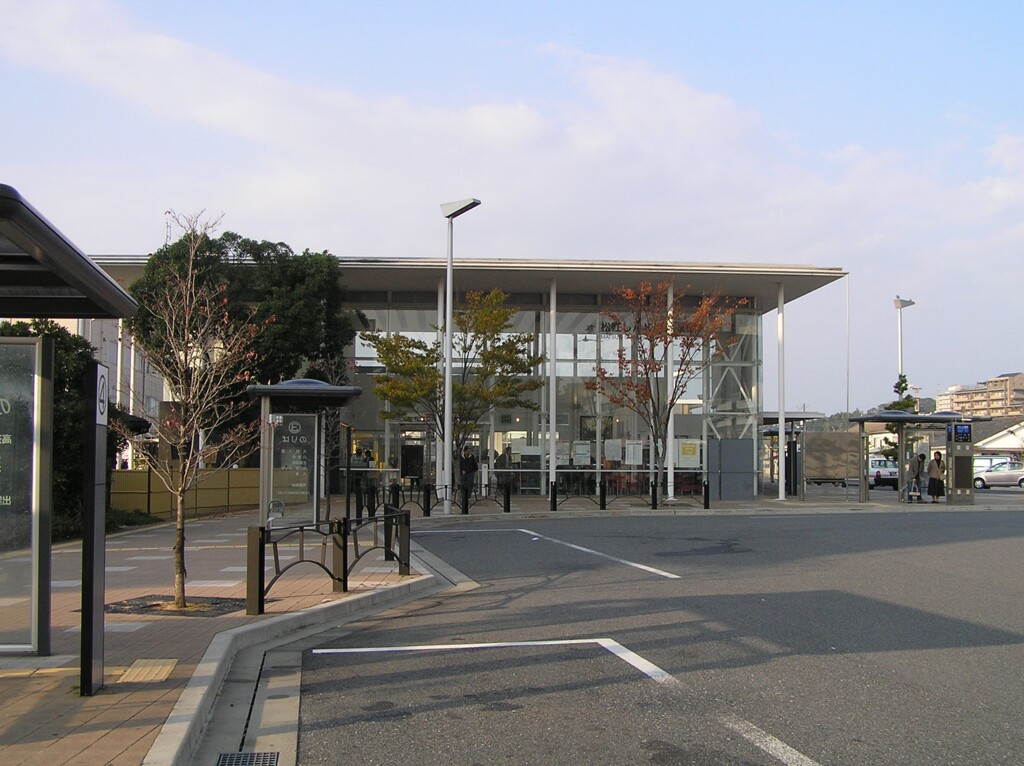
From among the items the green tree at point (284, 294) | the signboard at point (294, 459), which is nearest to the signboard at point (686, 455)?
the green tree at point (284, 294)

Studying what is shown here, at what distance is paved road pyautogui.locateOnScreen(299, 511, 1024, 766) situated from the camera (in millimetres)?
5641

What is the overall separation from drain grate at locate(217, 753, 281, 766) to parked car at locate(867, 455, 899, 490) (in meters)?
51.0

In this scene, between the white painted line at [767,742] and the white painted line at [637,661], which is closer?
the white painted line at [767,742]

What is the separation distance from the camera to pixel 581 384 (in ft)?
113

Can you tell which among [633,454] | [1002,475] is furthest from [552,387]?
[1002,475]

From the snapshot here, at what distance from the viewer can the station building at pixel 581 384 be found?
31953 millimetres

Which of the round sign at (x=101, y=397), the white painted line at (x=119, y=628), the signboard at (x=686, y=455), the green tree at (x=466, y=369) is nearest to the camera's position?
the round sign at (x=101, y=397)

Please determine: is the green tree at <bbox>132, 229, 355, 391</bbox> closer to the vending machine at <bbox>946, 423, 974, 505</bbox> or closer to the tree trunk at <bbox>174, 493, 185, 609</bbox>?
the tree trunk at <bbox>174, 493, 185, 609</bbox>

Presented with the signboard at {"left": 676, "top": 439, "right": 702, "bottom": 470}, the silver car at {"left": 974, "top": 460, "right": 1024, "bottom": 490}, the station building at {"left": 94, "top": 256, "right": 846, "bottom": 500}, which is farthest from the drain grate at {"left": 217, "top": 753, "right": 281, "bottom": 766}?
the silver car at {"left": 974, "top": 460, "right": 1024, "bottom": 490}

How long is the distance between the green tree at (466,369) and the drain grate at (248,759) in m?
23.0

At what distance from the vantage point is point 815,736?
18.9 ft

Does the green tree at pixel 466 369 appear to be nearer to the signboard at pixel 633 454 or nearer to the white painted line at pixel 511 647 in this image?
the signboard at pixel 633 454

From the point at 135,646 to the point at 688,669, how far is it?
14.4ft

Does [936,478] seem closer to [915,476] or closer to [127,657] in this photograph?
[915,476]
